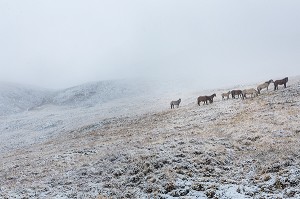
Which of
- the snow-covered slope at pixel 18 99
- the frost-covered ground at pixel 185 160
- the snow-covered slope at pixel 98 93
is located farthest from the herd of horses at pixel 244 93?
the snow-covered slope at pixel 18 99

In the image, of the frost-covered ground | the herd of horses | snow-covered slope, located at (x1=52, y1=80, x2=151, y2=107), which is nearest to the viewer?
the frost-covered ground

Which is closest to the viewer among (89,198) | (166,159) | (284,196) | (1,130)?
(284,196)

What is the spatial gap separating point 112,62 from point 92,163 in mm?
162191

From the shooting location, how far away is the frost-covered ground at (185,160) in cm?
1806

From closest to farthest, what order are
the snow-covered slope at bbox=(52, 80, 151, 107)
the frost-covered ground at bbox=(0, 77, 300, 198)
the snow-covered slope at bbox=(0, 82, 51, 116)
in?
the frost-covered ground at bbox=(0, 77, 300, 198), the snow-covered slope at bbox=(52, 80, 151, 107), the snow-covered slope at bbox=(0, 82, 51, 116)

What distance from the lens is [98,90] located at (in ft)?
295

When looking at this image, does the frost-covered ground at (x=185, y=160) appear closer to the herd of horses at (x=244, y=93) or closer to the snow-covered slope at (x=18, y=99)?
the herd of horses at (x=244, y=93)

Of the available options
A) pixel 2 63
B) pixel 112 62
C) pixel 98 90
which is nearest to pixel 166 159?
pixel 98 90

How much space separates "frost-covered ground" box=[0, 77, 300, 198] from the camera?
18062 mm

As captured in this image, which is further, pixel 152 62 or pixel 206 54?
pixel 206 54

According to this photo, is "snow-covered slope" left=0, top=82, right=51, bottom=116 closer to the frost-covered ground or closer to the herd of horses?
the herd of horses

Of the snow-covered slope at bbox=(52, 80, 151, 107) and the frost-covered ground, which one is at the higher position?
the snow-covered slope at bbox=(52, 80, 151, 107)

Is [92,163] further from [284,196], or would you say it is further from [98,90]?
[98,90]

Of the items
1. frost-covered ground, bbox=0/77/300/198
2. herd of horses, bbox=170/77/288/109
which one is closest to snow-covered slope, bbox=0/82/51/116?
herd of horses, bbox=170/77/288/109
